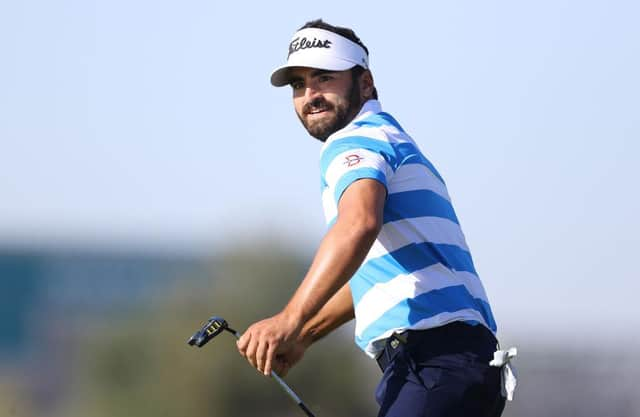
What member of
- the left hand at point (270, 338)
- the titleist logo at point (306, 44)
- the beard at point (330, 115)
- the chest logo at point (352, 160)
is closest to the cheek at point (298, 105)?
the beard at point (330, 115)

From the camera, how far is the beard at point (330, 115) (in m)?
Answer: 7.34

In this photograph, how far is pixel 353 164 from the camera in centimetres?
659

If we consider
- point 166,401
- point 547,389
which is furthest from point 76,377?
point 547,389

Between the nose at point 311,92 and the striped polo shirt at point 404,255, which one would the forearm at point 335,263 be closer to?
the striped polo shirt at point 404,255

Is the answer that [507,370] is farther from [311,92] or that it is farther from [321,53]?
[321,53]

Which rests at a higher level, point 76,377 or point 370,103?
point 370,103

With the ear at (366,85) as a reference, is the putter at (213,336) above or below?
below

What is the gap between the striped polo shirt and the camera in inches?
267

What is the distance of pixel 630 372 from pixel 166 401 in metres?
10.6

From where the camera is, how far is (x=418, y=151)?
7051 mm

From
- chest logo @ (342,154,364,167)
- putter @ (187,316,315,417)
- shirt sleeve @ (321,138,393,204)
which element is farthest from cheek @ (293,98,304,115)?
putter @ (187,316,315,417)

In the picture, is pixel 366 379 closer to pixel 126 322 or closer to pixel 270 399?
pixel 270 399

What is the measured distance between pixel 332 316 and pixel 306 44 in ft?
4.38

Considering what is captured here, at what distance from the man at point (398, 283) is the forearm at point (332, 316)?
590 mm
